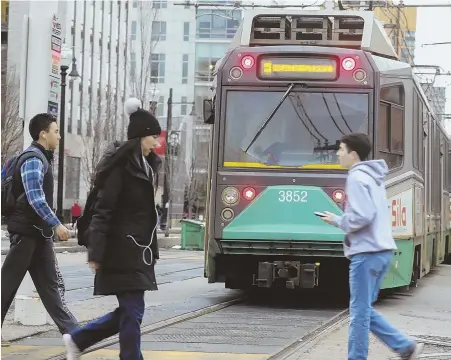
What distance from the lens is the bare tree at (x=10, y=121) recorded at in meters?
43.3

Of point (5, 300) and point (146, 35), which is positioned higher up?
point (146, 35)

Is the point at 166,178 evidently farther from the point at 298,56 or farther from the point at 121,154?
the point at 121,154

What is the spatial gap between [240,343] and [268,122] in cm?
402

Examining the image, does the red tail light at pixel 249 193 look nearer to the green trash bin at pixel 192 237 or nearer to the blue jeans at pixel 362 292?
the blue jeans at pixel 362 292

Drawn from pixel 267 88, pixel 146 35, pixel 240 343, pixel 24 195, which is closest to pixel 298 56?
pixel 267 88

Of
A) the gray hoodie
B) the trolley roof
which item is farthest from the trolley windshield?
the gray hoodie

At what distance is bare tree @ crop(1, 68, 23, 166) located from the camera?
43344 millimetres

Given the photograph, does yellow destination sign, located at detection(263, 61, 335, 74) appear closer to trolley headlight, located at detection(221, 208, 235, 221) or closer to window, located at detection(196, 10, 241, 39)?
trolley headlight, located at detection(221, 208, 235, 221)

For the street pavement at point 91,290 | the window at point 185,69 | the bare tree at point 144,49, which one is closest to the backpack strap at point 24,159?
the street pavement at point 91,290

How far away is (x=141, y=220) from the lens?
20.8ft

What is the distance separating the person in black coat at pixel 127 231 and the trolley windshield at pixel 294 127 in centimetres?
571

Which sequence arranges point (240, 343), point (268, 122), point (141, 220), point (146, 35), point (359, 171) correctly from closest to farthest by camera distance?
point (141, 220), point (359, 171), point (240, 343), point (268, 122), point (146, 35)

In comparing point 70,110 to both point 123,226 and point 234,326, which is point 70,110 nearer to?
point 234,326

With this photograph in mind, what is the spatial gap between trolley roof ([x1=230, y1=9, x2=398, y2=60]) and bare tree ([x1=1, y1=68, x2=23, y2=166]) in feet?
99.9
